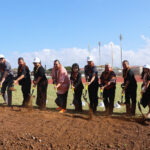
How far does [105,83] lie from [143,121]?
1.72 m

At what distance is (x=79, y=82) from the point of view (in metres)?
6.87

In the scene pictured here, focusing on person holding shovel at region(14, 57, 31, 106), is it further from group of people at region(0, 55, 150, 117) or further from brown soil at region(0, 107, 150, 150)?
brown soil at region(0, 107, 150, 150)

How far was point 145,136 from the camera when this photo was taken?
4.46 metres

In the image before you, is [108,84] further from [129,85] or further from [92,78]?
[129,85]

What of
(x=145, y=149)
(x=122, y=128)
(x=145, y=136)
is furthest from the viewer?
(x=122, y=128)

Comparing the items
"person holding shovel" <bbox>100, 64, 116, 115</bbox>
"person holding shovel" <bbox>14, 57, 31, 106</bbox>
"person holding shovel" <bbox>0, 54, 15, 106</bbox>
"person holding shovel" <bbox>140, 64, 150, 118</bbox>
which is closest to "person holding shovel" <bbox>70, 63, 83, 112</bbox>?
"person holding shovel" <bbox>100, 64, 116, 115</bbox>

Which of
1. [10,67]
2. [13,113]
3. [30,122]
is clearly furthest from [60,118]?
[10,67]

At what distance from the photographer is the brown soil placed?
165 inches

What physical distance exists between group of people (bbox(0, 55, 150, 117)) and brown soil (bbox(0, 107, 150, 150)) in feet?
3.73

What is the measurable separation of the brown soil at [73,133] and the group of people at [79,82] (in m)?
1.14

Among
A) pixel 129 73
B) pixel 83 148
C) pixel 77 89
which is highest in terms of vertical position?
pixel 129 73

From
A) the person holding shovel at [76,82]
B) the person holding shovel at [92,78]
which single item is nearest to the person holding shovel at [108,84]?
the person holding shovel at [92,78]

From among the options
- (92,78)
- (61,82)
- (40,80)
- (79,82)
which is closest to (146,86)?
(92,78)

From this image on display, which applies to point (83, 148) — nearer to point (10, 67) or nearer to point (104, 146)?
point (104, 146)
